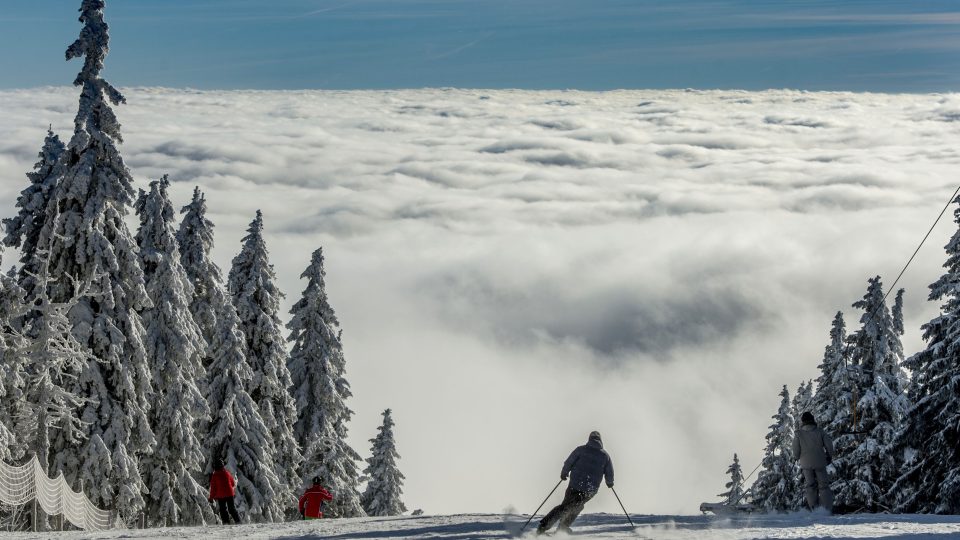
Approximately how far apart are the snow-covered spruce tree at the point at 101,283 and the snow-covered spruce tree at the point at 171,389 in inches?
106

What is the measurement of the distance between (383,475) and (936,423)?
27.9m

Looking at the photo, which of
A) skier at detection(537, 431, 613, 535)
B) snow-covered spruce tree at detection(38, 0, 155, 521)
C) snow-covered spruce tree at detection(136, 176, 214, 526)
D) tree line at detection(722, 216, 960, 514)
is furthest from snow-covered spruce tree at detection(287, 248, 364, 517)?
skier at detection(537, 431, 613, 535)

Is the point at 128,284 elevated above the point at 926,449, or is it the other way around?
the point at 128,284

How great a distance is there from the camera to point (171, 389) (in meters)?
34.7

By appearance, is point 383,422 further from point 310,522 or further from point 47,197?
point 310,522

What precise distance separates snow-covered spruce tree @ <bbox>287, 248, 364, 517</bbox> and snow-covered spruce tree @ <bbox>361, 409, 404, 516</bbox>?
5396 millimetres

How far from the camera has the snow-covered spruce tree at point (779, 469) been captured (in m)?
45.5

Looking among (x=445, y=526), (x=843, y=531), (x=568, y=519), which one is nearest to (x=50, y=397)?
(x=445, y=526)

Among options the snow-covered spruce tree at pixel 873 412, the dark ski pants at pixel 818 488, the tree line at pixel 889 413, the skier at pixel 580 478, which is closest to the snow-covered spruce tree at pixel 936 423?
the tree line at pixel 889 413

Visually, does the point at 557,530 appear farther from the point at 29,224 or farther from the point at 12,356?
the point at 29,224

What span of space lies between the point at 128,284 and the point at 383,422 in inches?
859

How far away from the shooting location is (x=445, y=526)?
1856cm

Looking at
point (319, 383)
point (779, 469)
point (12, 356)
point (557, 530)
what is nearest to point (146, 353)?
point (12, 356)

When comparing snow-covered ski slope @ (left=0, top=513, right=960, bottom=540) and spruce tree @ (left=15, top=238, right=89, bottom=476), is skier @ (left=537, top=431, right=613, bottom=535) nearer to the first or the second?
snow-covered ski slope @ (left=0, top=513, right=960, bottom=540)
